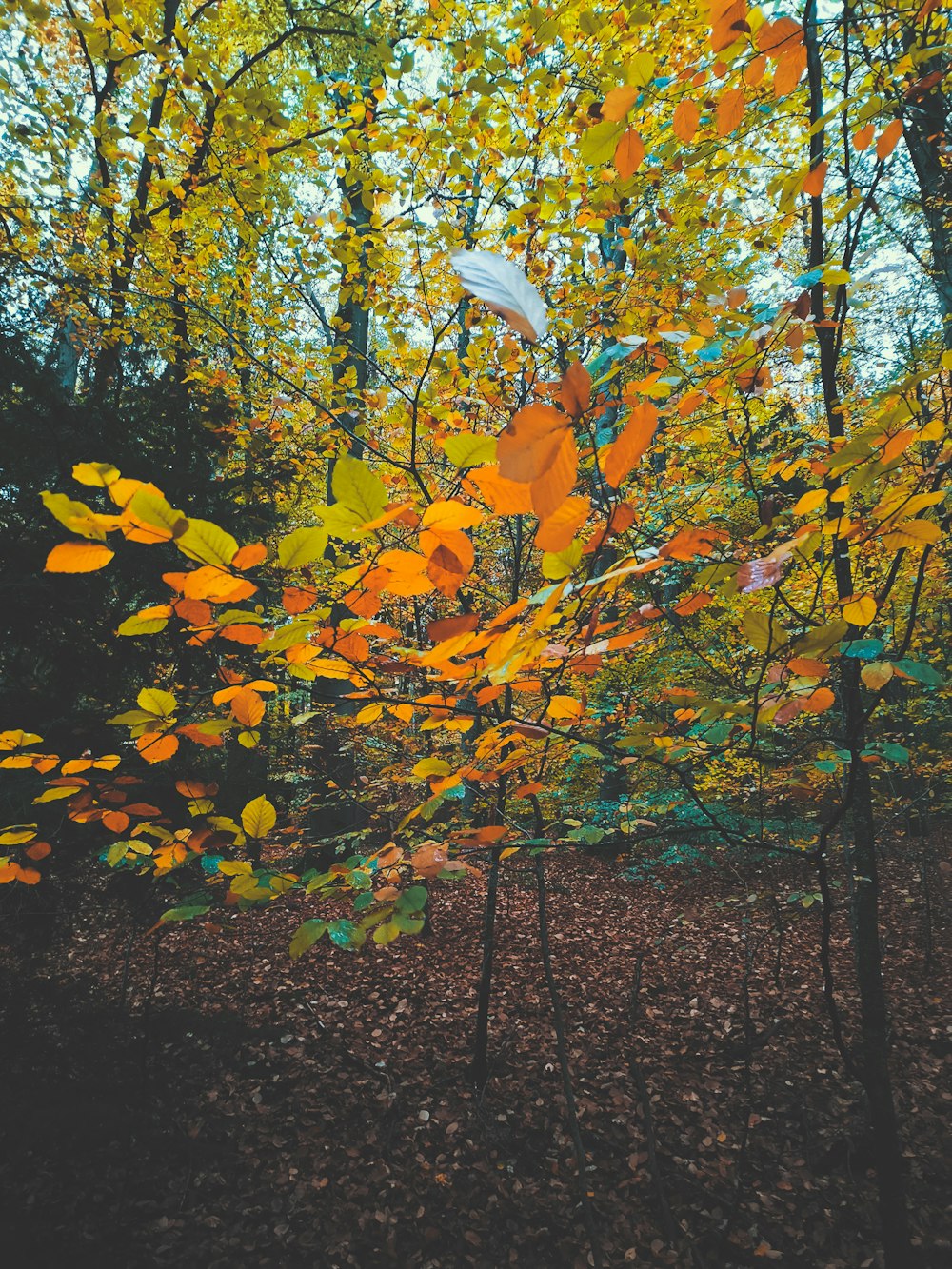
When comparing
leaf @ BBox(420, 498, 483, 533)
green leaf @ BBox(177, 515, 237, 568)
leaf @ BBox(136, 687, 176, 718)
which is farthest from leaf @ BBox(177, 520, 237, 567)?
leaf @ BBox(136, 687, 176, 718)

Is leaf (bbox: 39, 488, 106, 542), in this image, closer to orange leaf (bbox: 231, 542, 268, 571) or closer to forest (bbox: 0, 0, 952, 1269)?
forest (bbox: 0, 0, 952, 1269)

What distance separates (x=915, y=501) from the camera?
3.01ft

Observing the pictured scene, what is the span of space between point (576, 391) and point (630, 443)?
0.09m

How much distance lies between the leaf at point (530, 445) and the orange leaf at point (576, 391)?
0.08m

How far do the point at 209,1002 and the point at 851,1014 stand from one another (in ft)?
15.7

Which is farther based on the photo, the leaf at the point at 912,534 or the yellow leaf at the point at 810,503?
the yellow leaf at the point at 810,503

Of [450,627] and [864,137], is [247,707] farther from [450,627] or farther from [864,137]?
[864,137]

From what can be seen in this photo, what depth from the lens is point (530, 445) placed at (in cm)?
54

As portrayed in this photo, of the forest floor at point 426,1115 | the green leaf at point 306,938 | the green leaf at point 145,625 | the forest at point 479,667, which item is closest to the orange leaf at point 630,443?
the forest at point 479,667

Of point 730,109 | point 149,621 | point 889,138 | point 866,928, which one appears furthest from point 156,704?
point 866,928

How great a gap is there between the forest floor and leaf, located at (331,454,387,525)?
1618mm

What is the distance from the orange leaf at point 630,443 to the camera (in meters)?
0.62

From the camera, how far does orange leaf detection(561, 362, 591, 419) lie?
0.61m

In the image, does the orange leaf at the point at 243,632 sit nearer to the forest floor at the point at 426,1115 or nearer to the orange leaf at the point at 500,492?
the orange leaf at the point at 500,492
